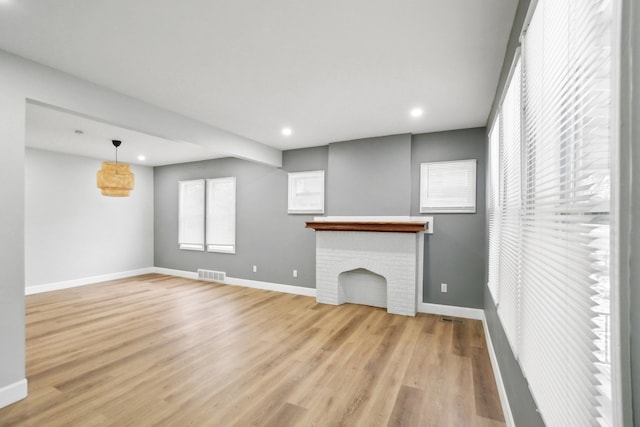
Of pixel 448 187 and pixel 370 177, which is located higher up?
pixel 370 177

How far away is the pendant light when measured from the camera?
4.14 meters

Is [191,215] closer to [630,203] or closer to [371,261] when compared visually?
[371,261]

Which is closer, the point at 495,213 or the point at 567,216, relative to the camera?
the point at 567,216

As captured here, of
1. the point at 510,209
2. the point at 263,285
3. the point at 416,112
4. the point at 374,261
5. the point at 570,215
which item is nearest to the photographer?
the point at 570,215

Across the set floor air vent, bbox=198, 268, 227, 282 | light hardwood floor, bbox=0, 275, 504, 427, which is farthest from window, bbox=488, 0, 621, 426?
floor air vent, bbox=198, 268, 227, 282

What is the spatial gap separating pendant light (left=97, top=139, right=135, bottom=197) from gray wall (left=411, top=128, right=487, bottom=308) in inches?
164

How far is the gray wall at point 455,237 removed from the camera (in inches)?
159

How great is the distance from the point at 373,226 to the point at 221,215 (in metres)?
3.51

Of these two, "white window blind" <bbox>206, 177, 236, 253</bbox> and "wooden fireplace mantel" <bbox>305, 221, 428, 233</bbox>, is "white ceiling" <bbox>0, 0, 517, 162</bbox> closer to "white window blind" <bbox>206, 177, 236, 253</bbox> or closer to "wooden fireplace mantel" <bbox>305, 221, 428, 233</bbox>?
"wooden fireplace mantel" <bbox>305, 221, 428, 233</bbox>

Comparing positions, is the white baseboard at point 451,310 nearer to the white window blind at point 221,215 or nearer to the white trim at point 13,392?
the white window blind at point 221,215

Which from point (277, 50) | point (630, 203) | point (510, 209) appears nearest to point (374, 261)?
point (510, 209)

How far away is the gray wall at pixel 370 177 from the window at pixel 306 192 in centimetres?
26

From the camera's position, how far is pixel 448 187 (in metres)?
4.23

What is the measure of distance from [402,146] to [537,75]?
322cm
